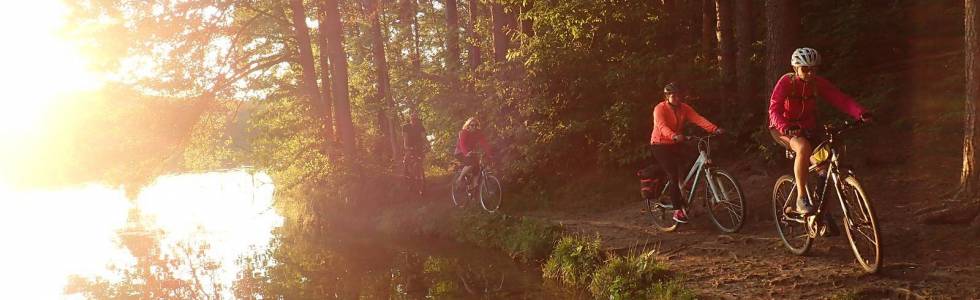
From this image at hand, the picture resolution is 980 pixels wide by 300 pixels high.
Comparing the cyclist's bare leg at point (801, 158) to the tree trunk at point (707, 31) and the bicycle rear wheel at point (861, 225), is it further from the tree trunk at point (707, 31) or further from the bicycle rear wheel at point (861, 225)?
the tree trunk at point (707, 31)

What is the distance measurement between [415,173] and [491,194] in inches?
171

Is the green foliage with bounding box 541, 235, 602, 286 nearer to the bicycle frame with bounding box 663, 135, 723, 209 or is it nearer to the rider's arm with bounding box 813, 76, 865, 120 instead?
the bicycle frame with bounding box 663, 135, 723, 209

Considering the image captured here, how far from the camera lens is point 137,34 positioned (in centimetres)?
1738

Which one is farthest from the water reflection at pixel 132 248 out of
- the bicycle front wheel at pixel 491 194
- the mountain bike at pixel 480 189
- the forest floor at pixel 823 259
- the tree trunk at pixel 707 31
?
the tree trunk at pixel 707 31

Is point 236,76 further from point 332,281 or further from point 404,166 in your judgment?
point 332,281

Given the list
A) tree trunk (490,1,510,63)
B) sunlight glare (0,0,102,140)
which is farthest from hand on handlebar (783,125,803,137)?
sunlight glare (0,0,102,140)

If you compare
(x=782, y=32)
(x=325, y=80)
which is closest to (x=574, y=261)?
(x=782, y=32)

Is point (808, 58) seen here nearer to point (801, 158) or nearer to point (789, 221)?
point (801, 158)

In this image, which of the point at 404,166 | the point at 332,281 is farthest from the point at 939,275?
the point at 404,166

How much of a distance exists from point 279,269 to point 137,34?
925cm

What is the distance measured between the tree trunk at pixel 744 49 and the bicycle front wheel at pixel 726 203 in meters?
3.76

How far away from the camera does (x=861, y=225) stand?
227 inches

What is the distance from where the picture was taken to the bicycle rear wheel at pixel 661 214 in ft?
29.4

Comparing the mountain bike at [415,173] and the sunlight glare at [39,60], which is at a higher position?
the sunlight glare at [39,60]
